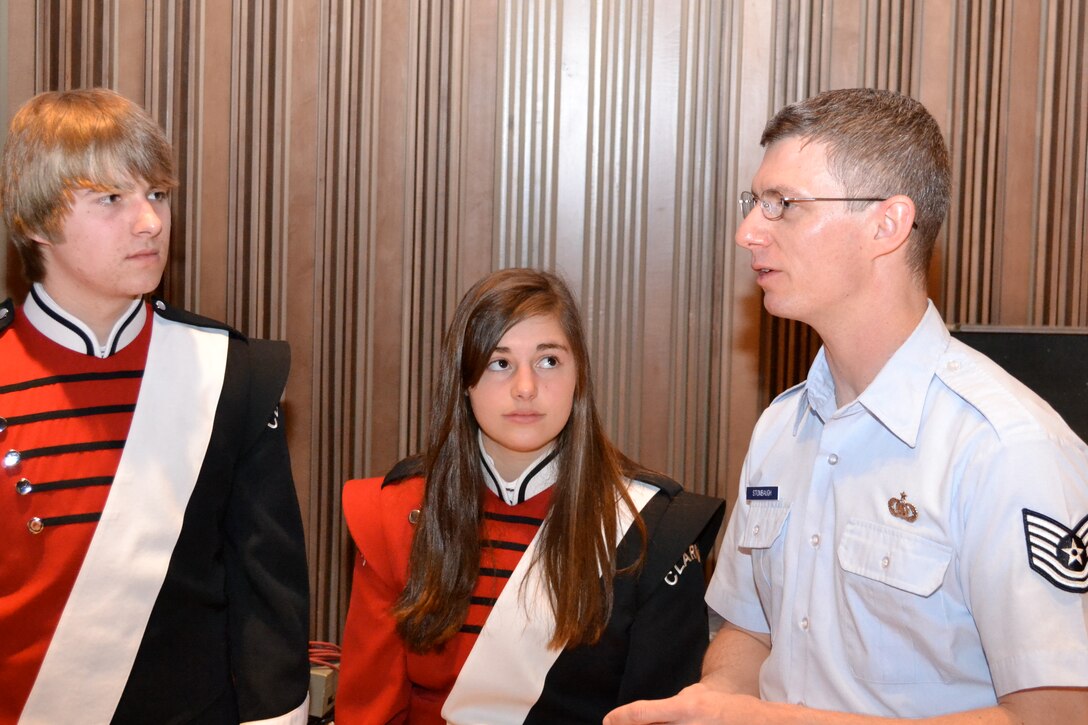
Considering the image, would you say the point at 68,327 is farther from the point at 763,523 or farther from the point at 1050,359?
the point at 1050,359

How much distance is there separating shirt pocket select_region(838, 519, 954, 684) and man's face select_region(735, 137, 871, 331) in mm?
324

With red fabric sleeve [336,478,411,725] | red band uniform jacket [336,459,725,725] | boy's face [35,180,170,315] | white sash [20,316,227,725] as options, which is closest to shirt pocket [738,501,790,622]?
red band uniform jacket [336,459,725,725]

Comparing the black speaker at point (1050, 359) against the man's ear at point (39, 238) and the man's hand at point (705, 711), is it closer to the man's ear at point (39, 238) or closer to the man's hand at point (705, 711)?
the man's hand at point (705, 711)

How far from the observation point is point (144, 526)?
1607 millimetres

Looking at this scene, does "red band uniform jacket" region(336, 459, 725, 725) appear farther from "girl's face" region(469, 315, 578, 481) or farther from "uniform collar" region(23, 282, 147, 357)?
"uniform collar" region(23, 282, 147, 357)

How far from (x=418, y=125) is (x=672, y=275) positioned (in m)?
0.85

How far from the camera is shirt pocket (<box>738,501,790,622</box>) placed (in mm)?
1572

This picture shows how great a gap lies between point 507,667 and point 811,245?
3.04 feet

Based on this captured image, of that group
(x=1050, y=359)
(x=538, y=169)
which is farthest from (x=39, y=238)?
(x=1050, y=359)

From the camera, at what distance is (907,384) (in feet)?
4.66

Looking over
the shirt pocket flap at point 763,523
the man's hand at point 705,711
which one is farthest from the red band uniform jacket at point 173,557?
the shirt pocket flap at point 763,523

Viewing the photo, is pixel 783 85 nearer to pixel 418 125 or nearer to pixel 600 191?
pixel 600 191

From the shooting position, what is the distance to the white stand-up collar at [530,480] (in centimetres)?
195

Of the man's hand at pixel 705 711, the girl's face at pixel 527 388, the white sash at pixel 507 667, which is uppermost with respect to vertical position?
the girl's face at pixel 527 388
